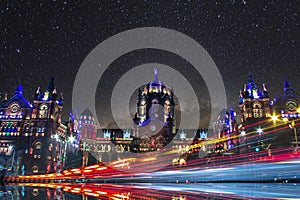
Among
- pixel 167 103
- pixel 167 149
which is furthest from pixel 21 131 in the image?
pixel 167 103

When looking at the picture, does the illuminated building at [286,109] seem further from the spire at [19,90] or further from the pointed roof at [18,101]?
the spire at [19,90]

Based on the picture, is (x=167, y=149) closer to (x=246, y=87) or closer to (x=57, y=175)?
(x=246, y=87)

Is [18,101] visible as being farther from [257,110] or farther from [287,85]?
[287,85]

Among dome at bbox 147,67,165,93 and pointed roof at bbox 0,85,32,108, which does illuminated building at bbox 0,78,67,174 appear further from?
dome at bbox 147,67,165,93

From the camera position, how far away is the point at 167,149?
258 ft

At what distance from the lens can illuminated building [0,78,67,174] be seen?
56.8 m

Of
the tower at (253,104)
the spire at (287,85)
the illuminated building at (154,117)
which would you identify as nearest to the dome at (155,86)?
the illuminated building at (154,117)

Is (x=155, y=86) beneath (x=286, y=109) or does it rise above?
above

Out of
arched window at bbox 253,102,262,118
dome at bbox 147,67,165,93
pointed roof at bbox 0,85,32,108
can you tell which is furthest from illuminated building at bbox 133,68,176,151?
pointed roof at bbox 0,85,32,108

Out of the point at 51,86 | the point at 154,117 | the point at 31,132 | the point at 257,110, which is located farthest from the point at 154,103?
the point at 31,132

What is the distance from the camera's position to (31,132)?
198 ft

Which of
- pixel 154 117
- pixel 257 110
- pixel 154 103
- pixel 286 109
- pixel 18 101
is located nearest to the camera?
pixel 286 109

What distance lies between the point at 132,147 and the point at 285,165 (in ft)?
212

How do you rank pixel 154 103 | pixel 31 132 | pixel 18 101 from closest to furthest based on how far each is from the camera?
1. pixel 31 132
2. pixel 18 101
3. pixel 154 103
